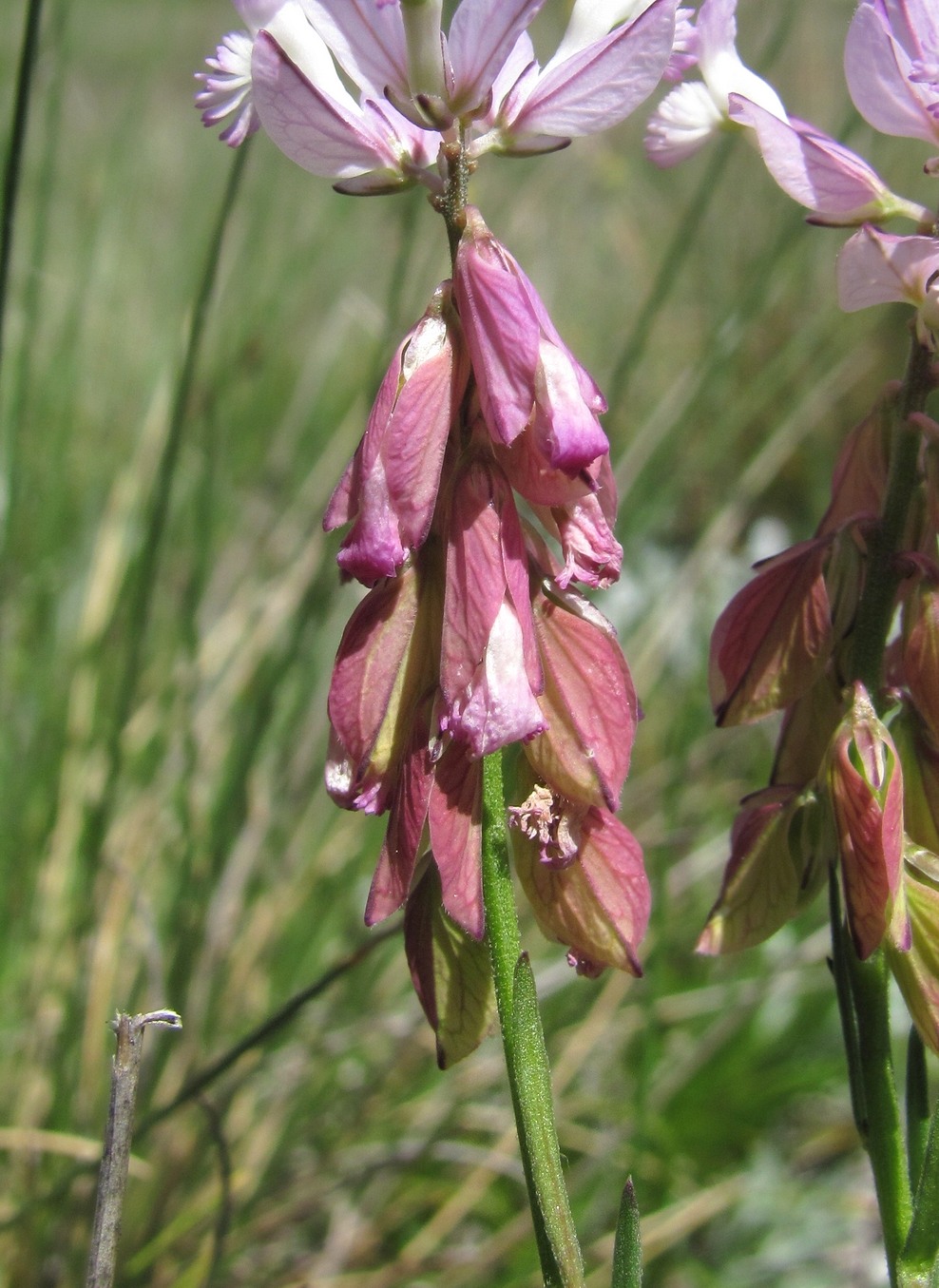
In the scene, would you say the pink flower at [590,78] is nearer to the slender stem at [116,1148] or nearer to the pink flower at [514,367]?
the pink flower at [514,367]

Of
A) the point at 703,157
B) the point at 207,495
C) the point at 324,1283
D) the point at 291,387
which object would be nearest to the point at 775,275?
the point at 207,495

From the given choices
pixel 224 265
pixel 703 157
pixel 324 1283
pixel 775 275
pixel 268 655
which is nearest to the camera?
pixel 324 1283

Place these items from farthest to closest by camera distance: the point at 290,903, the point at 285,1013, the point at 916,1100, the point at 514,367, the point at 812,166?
the point at 290,903
the point at 285,1013
the point at 916,1100
the point at 812,166
the point at 514,367

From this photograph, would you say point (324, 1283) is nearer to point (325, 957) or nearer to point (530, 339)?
point (325, 957)

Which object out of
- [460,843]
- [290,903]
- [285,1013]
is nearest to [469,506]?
[460,843]

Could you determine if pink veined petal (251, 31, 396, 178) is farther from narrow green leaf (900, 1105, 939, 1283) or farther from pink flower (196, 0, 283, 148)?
narrow green leaf (900, 1105, 939, 1283)

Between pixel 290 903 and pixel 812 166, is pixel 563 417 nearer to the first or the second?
pixel 812 166
